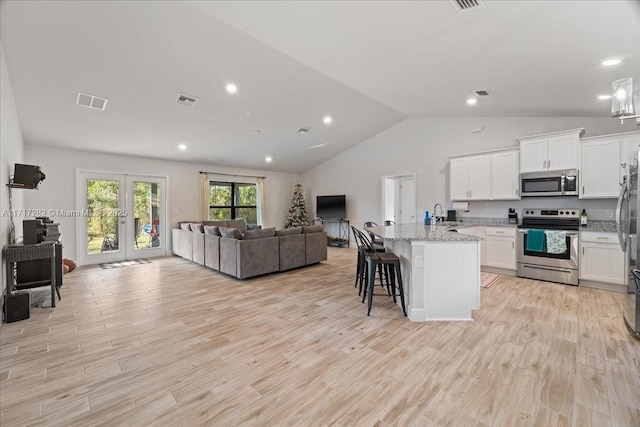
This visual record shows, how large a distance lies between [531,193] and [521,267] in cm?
131

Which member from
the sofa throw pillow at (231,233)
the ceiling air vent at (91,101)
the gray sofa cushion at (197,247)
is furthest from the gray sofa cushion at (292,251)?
the ceiling air vent at (91,101)

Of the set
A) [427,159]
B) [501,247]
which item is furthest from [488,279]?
[427,159]

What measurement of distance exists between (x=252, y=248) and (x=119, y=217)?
3921 millimetres

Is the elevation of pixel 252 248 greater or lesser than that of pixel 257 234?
lesser

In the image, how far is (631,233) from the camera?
9.64 feet

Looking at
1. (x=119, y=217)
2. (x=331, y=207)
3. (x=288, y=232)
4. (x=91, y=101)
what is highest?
(x=91, y=101)

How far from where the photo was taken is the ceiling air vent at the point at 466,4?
234 centimetres

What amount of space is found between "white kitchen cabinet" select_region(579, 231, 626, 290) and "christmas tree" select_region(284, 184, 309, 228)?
6.93 m

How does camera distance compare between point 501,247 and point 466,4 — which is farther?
point 501,247

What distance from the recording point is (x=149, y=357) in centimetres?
246

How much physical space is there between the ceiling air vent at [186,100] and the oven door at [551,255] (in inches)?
234

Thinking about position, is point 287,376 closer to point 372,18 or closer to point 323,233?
point 372,18

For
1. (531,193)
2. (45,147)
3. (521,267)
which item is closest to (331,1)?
(531,193)

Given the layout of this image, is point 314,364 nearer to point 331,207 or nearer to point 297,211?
point 331,207
